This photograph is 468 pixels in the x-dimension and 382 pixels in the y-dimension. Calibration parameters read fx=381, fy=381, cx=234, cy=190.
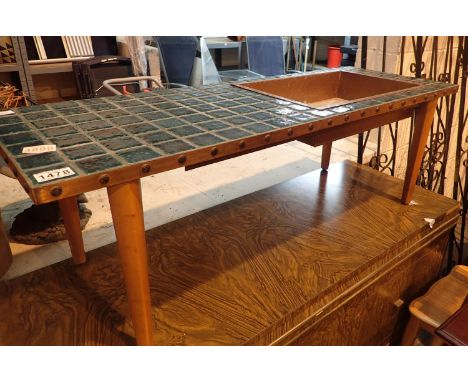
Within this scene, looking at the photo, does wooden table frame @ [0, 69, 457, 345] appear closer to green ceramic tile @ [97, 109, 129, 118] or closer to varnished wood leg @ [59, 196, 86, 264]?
varnished wood leg @ [59, 196, 86, 264]

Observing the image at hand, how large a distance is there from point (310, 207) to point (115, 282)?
97 centimetres

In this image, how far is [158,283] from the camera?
134cm

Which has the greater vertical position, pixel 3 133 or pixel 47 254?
pixel 3 133

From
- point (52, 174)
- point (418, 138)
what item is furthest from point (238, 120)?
point (418, 138)

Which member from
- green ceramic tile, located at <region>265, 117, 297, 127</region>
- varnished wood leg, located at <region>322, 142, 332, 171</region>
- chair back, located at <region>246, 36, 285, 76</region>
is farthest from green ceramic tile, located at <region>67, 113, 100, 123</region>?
chair back, located at <region>246, 36, 285, 76</region>

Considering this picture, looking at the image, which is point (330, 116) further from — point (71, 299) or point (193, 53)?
point (193, 53)

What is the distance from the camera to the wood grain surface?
Answer: 1.15 m

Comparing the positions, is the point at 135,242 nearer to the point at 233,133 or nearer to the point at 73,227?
the point at 233,133

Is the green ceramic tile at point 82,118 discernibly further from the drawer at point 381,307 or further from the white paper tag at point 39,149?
the drawer at point 381,307

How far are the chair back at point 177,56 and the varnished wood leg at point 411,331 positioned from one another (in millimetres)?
2397

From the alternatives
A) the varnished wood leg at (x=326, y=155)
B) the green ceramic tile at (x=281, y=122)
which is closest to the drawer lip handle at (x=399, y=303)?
the varnished wood leg at (x=326, y=155)

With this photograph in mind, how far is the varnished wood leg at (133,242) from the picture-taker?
2.68 ft

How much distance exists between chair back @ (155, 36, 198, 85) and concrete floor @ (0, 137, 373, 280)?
97 centimetres

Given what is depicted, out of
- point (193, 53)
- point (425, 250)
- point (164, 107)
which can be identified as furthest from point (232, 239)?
point (193, 53)
